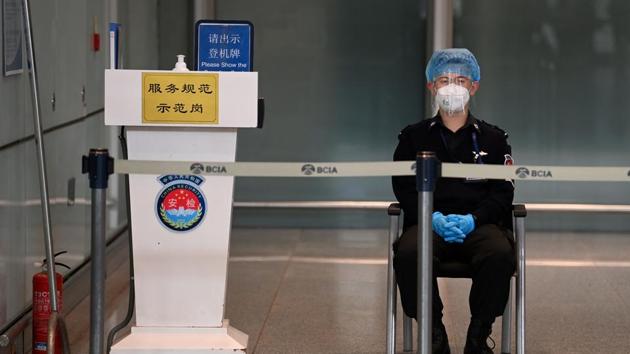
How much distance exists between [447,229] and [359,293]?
157cm

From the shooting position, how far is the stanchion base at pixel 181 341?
4.50 m

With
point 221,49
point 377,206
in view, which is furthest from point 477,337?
point 377,206

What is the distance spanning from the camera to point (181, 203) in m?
4.49

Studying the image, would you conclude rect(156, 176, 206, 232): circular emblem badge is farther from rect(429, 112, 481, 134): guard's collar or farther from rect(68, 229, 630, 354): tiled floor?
rect(429, 112, 481, 134): guard's collar

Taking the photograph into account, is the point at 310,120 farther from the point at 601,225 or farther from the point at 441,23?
→ the point at 601,225

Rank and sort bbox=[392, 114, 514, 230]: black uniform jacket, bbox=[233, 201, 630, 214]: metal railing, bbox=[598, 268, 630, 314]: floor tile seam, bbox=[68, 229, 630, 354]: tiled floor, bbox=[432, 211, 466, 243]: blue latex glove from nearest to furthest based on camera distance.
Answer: bbox=[432, 211, 466, 243]: blue latex glove < bbox=[392, 114, 514, 230]: black uniform jacket < bbox=[68, 229, 630, 354]: tiled floor < bbox=[598, 268, 630, 314]: floor tile seam < bbox=[233, 201, 630, 214]: metal railing

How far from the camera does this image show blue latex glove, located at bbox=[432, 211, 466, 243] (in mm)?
4648

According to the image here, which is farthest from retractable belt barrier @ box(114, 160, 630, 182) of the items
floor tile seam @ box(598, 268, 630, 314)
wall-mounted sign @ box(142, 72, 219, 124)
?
floor tile seam @ box(598, 268, 630, 314)

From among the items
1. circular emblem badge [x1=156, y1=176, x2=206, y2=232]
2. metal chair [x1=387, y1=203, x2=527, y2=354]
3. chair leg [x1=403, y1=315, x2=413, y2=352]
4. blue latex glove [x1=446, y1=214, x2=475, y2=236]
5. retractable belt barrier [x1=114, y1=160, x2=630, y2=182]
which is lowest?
chair leg [x1=403, y1=315, x2=413, y2=352]

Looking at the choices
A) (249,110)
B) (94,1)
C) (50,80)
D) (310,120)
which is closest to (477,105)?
(310,120)

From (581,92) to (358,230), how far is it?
162 centimetres

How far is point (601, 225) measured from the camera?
26.3 ft

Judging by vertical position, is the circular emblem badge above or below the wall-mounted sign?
below

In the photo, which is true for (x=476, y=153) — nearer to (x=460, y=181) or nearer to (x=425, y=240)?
(x=460, y=181)
